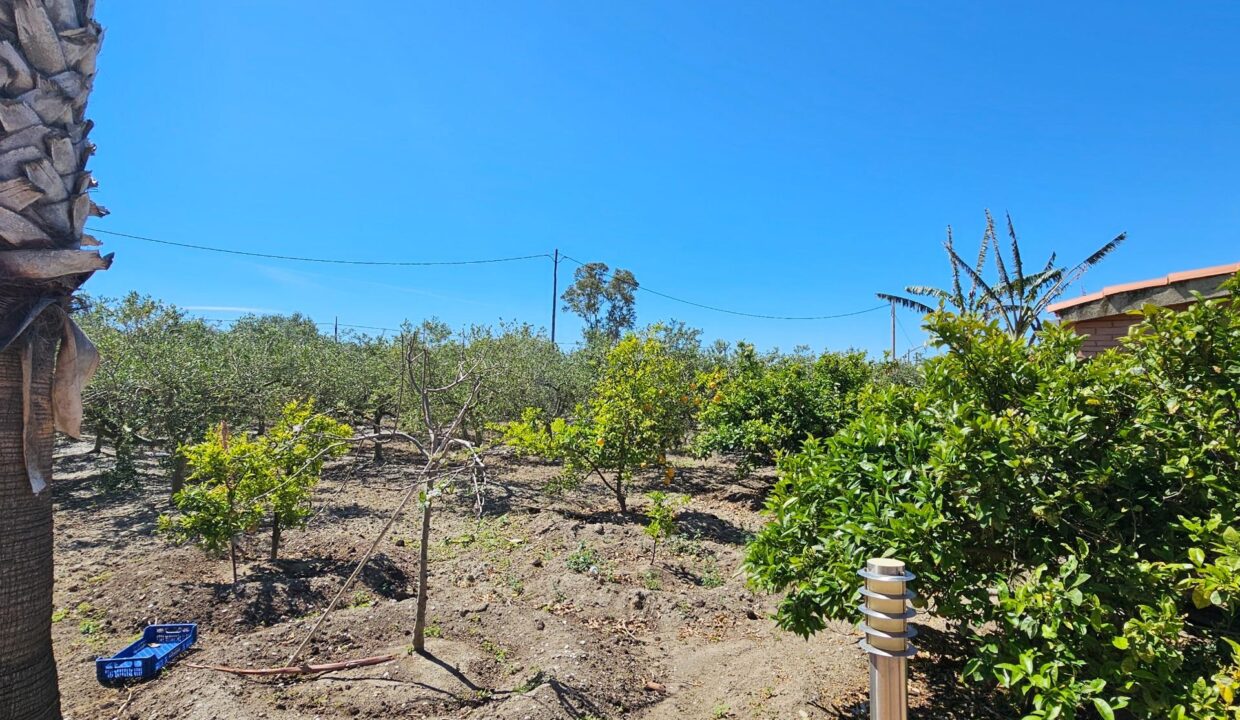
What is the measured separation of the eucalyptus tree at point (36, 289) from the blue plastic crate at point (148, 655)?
1155 mm

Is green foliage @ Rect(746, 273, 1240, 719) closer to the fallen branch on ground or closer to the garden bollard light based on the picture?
the garden bollard light

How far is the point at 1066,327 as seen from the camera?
3316 millimetres

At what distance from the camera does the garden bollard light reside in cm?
180

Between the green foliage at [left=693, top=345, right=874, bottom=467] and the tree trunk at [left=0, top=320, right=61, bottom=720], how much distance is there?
8.59 metres

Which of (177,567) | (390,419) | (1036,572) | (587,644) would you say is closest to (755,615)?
(587,644)

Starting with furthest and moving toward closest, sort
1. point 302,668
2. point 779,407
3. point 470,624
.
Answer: point 779,407, point 470,624, point 302,668

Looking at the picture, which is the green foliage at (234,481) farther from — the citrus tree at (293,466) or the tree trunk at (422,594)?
the tree trunk at (422,594)

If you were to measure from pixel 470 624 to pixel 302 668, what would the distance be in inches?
57.6

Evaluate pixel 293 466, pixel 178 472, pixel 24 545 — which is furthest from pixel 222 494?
pixel 178 472

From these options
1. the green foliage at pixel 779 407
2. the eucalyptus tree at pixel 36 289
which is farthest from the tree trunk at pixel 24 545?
the green foliage at pixel 779 407

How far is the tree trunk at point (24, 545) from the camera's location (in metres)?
2.94

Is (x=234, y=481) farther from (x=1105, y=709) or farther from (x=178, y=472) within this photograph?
(x=1105, y=709)

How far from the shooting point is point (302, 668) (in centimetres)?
392

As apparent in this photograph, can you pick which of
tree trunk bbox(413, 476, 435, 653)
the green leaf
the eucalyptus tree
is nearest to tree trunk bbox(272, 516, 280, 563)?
tree trunk bbox(413, 476, 435, 653)
